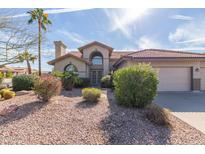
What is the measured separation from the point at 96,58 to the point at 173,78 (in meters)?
12.7

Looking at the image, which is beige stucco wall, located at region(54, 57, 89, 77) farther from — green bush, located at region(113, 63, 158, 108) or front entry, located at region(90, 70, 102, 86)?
green bush, located at region(113, 63, 158, 108)

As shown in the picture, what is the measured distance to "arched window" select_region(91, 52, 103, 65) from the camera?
97.0 ft

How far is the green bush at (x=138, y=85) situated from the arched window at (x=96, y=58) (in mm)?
19812

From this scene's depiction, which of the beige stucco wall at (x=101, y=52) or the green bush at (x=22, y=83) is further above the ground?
the beige stucco wall at (x=101, y=52)

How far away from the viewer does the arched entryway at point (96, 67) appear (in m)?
29.3

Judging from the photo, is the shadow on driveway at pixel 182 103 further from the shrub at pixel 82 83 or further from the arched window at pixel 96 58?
the arched window at pixel 96 58

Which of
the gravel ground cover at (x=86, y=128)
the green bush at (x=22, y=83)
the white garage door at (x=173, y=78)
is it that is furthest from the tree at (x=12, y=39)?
the white garage door at (x=173, y=78)

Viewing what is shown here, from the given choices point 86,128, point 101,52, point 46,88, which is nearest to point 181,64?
point 101,52

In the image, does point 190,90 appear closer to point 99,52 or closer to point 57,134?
point 99,52

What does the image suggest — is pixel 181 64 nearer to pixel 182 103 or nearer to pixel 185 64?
pixel 185 64

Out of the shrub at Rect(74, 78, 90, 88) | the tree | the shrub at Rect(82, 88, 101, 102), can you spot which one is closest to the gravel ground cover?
the shrub at Rect(82, 88, 101, 102)

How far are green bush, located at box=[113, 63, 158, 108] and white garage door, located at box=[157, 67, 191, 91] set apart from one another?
9.82 m
